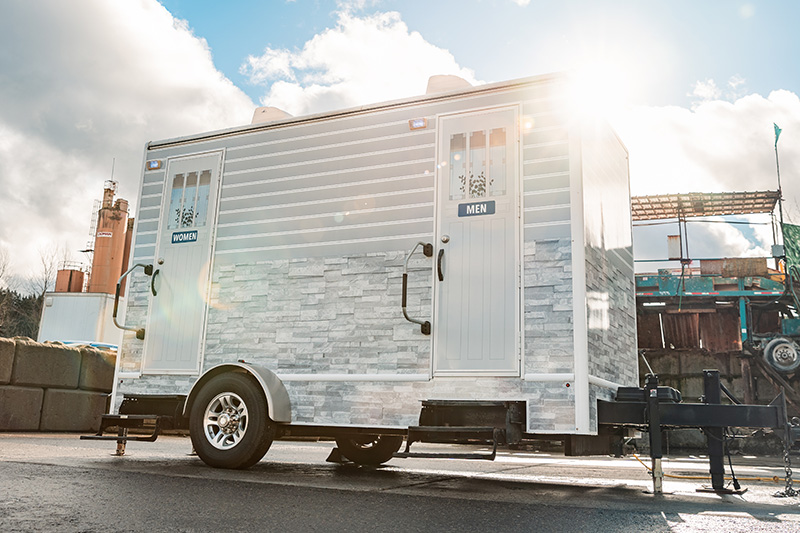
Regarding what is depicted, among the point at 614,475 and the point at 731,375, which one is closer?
the point at 614,475

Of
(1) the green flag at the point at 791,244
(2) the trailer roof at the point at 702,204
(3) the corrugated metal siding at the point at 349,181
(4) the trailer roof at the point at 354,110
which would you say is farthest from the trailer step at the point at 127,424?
(1) the green flag at the point at 791,244

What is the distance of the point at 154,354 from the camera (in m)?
7.16

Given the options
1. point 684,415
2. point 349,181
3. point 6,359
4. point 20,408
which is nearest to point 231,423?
point 349,181

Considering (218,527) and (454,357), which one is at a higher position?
(454,357)

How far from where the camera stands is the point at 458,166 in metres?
6.24

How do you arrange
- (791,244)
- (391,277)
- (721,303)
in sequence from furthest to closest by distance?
(721,303) → (791,244) → (391,277)

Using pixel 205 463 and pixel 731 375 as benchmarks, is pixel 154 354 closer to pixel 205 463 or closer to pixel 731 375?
pixel 205 463

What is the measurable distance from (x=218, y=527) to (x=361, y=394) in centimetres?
268

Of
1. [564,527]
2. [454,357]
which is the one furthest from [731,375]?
[564,527]

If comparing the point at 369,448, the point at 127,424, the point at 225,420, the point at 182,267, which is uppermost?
the point at 182,267

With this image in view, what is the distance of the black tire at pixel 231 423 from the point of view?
6.04 m

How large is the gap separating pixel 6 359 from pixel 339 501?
31.4 ft

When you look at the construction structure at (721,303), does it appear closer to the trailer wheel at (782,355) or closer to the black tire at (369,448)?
the trailer wheel at (782,355)

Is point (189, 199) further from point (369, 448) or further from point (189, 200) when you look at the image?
point (369, 448)
